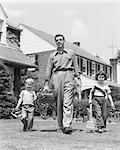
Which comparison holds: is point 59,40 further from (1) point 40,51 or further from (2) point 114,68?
(2) point 114,68

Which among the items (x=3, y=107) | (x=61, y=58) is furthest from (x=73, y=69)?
(x=3, y=107)

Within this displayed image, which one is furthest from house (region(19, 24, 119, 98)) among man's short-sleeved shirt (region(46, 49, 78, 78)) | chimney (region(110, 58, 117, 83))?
man's short-sleeved shirt (region(46, 49, 78, 78))

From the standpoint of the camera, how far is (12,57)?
75.9 feet

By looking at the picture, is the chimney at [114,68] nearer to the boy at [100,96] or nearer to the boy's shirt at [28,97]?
the boy at [100,96]

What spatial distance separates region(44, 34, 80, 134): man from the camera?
7685 mm

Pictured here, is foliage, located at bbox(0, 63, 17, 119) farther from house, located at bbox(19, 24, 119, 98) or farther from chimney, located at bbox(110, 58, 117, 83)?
chimney, located at bbox(110, 58, 117, 83)

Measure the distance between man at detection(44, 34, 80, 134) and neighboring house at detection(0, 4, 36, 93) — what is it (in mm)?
14595

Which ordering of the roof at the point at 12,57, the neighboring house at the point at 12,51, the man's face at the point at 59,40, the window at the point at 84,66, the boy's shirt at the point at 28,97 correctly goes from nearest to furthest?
the man's face at the point at 59,40
the boy's shirt at the point at 28,97
the roof at the point at 12,57
the neighboring house at the point at 12,51
the window at the point at 84,66

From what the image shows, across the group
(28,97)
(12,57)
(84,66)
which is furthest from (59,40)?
(84,66)

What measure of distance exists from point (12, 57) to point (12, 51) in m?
1.66

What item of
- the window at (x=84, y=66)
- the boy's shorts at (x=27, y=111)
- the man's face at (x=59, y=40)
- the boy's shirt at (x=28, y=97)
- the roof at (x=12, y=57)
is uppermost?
the window at (x=84, y=66)

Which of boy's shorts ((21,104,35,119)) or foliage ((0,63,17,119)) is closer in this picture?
boy's shorts ((21,104,35,119))

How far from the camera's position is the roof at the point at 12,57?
22141 millimetres

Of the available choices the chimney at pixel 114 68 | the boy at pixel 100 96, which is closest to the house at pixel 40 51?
the chimney at pixel 114 68
